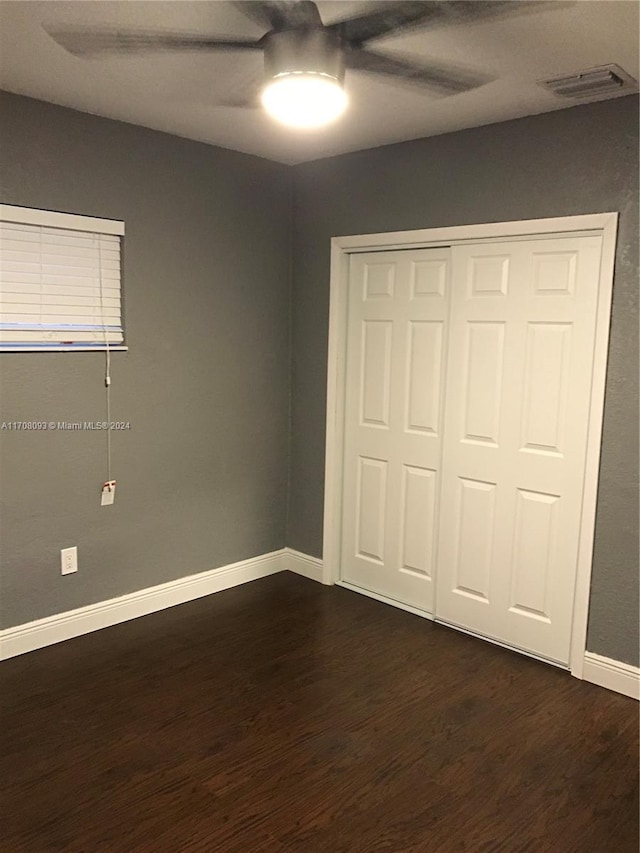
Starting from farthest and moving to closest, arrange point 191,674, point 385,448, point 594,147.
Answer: point 385,448 → point 191,674 → point 594,147

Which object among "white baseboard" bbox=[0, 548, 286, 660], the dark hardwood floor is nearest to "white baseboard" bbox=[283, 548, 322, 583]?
"white baseboard" bbox=[0, 548, 286, 660]

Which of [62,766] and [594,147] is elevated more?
[594,147]

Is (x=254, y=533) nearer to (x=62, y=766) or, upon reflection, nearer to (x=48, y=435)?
(x=48, y=435)

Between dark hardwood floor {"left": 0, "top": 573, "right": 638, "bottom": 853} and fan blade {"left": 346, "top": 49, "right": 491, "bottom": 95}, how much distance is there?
91.6 inches

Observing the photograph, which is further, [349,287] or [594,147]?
[349,287]

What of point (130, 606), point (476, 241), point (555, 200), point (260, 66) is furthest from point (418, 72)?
point (130, 606)

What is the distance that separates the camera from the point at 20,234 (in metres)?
2.97

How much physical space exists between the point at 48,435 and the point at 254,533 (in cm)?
137

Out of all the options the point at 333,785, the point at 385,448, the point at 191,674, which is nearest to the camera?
the point at 333,785

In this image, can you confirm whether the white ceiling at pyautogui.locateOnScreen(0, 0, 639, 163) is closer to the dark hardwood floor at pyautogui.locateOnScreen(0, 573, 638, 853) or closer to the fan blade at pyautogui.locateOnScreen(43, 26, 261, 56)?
the fan blade at pyautogui.locateOnScreen(43, 26, 261, 56)

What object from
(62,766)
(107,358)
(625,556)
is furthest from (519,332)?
(62,766)

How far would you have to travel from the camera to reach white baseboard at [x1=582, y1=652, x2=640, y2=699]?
2881 millimetres

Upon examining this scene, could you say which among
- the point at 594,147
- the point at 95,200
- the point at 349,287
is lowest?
the point at 349,287

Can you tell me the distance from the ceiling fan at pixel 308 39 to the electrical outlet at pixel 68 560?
208 cm
